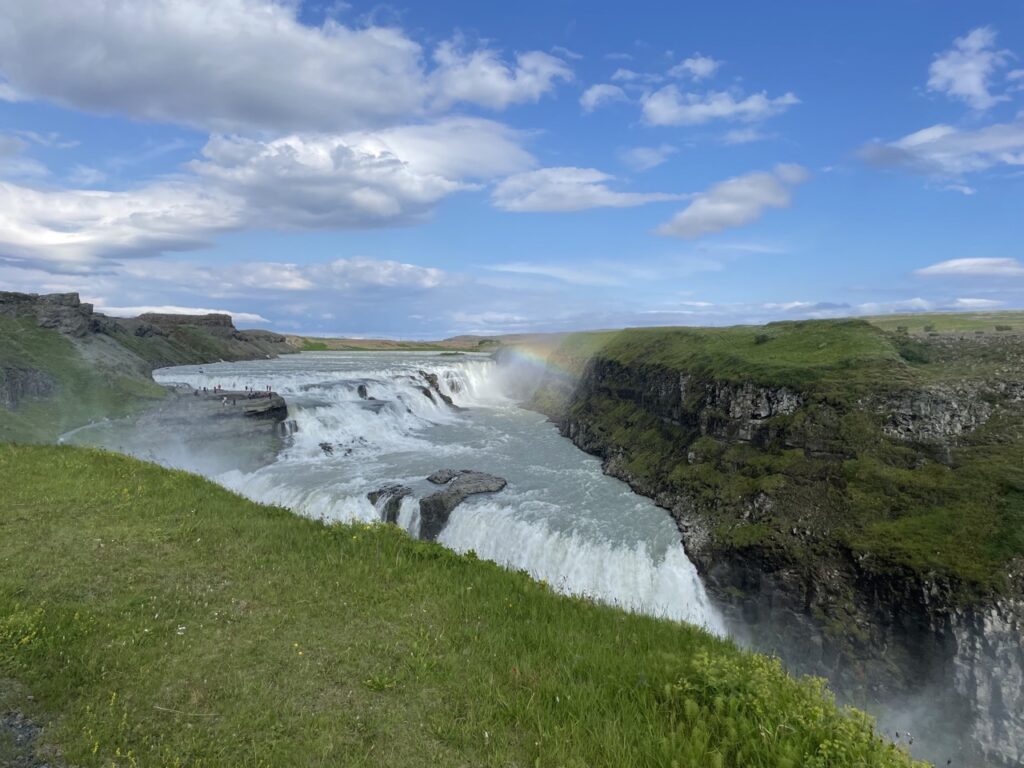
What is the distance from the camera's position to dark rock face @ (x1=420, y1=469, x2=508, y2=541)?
27297mm

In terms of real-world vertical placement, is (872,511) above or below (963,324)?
below

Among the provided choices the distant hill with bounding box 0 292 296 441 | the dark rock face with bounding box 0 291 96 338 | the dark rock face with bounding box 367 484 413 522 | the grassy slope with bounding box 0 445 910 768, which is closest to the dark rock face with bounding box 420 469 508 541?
the dark rock face with bounding box 367 484 413 522

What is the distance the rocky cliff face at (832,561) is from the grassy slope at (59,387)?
36188mm

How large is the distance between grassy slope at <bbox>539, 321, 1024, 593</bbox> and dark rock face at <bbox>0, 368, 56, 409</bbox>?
42.7 meters

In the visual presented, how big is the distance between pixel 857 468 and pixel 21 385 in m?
53.0

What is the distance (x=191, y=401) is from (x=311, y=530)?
3599 cm

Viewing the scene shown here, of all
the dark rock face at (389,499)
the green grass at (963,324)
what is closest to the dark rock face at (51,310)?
the dark rock face at (389,499)

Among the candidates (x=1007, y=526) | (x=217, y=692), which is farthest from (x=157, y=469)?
(x=1007, y=526)

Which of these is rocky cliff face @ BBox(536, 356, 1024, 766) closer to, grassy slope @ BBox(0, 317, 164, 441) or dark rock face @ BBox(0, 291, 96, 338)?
grassy slope @ BBox(0, 317, 164, 441)

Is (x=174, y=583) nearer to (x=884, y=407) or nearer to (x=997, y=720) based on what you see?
(x=997, y=720)

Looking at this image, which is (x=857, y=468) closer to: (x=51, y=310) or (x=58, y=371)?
(x=58, y=371)

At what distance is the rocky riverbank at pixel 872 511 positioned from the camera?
54.9ft

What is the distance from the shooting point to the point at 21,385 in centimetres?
4094

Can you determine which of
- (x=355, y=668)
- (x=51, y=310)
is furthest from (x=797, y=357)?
(x=51, y=310)
